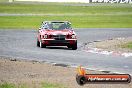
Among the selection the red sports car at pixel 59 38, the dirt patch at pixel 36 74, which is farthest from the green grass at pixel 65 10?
the dirt patch at pixel 36 74

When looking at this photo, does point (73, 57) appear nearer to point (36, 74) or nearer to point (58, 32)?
point (58, 32)

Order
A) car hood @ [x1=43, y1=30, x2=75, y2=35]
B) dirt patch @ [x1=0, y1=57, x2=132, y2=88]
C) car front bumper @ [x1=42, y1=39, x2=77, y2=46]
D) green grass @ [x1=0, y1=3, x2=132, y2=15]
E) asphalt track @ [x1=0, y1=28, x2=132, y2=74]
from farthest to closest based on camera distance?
green grass @ [x1=0, y1=3, x2=132, y2=15], car hood @ [x1=43, y1=30, x2=75, y2=35], car front bumper @ [x1=42, y1=39, x2=77, y2=46], asphalt track @ [x1=0, y1=28, x2=132, y2=74], dirt patch @ [x1=0, y1=57, x2=132, y2=88]

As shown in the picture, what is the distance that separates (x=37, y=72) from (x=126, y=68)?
352 centimetres

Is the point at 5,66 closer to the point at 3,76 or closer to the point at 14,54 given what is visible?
the point at 3,76

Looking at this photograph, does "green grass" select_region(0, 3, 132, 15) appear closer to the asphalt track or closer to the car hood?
the car hood

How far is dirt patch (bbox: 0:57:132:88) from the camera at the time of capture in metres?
16.2

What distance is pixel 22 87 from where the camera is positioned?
15.3 meters

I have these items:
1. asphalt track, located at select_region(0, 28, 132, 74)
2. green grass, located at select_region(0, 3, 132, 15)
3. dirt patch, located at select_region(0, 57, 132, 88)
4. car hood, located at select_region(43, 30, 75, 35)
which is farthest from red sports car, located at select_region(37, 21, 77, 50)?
green grass, located at select_region(0, 3, 132, 15)

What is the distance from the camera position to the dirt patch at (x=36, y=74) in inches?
640

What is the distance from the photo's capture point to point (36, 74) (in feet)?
61.9

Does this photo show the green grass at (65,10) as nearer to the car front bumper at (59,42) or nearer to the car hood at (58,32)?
the car hood at (58,32)

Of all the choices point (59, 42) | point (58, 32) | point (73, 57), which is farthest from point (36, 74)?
point (58, 32)

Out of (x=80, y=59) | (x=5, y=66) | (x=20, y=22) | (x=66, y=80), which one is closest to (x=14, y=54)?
(x=80, y=59)

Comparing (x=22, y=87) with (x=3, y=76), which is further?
(x=3, y=76)
